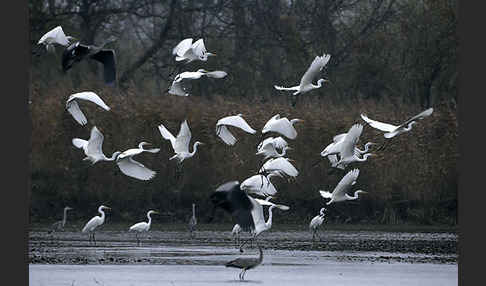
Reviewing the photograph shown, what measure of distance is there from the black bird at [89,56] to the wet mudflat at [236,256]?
8.81 ft

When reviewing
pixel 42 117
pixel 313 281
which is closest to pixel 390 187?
pixel 42 117

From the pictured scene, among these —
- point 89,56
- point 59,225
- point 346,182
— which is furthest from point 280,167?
point 59,225

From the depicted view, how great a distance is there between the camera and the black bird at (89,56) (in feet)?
55.3

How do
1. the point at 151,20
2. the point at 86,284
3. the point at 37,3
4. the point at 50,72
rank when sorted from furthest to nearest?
the point at 151,20, the point at 50,72, the point at 37,3, the point at 86,284

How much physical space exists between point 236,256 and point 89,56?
419 centimetres

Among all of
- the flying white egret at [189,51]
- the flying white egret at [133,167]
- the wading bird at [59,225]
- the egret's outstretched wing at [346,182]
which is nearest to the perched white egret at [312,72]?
the flying white egret at [189,51]

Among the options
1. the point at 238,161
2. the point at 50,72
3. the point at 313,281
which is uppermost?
the point at 50,72

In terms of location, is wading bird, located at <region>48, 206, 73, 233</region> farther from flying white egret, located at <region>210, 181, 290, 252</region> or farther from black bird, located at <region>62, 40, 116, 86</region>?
flying white egret, located at <region>210, 181, 290, 252</region>

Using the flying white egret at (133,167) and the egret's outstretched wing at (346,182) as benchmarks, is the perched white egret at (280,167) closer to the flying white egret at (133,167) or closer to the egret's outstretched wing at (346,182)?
the egret's outstretched wing at (346,182)

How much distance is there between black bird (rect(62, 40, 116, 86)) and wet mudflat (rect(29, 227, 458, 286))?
2684 mm

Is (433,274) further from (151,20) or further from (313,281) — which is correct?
(151,20)

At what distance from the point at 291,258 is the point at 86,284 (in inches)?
166

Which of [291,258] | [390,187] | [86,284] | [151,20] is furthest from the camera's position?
[151,20]

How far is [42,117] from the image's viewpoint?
25.7m
